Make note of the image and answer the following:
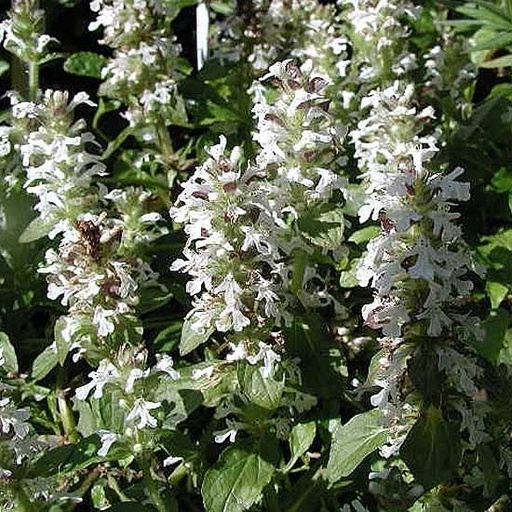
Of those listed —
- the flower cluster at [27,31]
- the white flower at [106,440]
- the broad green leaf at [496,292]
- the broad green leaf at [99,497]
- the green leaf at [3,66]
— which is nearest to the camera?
the white flower at [106,440]

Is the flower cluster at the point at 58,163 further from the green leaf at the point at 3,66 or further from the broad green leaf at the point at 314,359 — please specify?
the green leaf at the point at 3,66

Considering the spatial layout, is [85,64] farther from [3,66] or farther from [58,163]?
[58,163]

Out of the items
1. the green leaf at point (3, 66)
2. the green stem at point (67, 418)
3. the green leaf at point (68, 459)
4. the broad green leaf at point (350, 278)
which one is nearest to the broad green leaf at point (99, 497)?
the green stem at point (67, 418)

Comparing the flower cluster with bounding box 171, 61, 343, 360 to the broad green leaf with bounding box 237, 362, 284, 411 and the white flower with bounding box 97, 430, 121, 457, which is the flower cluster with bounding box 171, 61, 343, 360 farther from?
the white flower with bounding box 97, 430, 121, 457

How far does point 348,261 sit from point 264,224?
0.68 m

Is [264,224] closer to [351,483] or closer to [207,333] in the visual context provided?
[207,333]

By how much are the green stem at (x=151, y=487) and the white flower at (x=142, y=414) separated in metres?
0.12

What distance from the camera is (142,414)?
2217mm

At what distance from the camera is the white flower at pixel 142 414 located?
220 cm

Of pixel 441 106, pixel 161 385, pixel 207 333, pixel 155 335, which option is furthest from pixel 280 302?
pixel 441 106

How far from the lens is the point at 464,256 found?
2076 millimetres

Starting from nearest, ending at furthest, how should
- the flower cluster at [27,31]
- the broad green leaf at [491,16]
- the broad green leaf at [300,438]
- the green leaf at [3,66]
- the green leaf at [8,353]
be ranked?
the broad green leaf at [300,438] < the green leaf at [8,353] < the flower cluster at [27,31] < the broad green leaf at [491,16] < the green leaf at [3,66]

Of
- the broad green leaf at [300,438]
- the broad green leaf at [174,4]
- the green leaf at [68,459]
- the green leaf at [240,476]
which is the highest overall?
the broad green leaf at [174,4]

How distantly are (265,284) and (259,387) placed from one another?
244 millimetres
